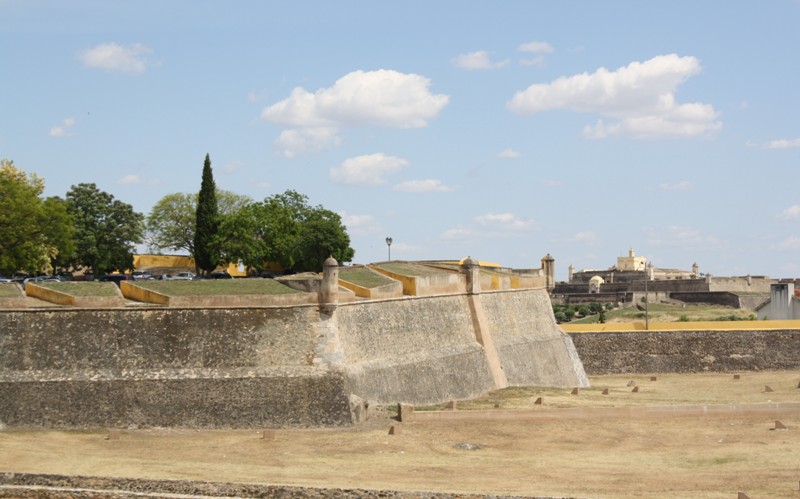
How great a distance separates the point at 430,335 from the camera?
4422 centimetres

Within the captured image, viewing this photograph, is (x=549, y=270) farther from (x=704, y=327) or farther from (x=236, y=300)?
(x=236, y=300)

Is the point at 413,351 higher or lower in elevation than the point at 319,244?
lower

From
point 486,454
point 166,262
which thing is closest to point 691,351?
point 486,454

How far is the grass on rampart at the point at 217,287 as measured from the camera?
39.7 meters

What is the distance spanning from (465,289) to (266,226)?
2625cm

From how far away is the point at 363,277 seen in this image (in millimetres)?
45844

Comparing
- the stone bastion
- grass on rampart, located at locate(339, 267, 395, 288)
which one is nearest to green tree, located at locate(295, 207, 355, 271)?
grass on rampart, located at locate(339, 267, 395, 288)

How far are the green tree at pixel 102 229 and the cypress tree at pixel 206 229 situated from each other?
5.40m

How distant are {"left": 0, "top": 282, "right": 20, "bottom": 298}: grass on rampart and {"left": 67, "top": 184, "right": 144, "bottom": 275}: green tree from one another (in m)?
28.6

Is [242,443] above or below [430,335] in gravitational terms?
below

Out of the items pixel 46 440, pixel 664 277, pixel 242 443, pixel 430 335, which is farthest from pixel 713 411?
pixel 664 277

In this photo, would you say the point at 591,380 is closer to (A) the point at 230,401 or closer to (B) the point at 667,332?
(B) the point at 667,332

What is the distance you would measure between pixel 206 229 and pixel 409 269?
21491mm

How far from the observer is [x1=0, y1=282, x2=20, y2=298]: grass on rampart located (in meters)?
37.5
